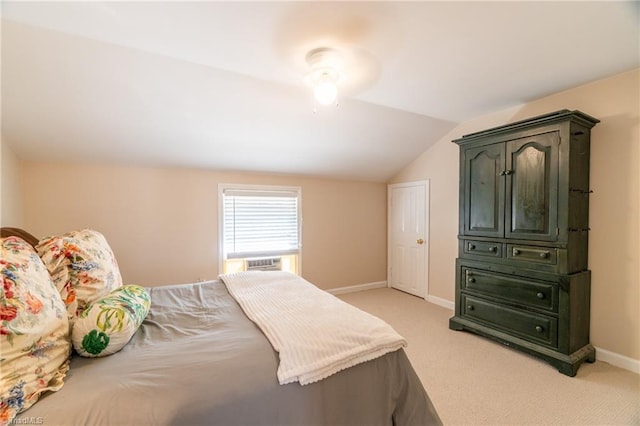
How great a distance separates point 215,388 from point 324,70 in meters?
1.96

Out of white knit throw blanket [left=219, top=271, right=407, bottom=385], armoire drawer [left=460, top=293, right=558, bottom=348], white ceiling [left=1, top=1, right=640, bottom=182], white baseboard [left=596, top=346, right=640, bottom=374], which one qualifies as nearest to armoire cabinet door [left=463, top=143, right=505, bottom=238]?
white ceiling [left=1, top=1, right=640, bottom=182]

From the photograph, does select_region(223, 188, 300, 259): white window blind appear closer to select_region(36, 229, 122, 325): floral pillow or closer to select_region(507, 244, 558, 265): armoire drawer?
select_region(36, 229, 122, 325): floral pillow

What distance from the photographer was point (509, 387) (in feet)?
6.79

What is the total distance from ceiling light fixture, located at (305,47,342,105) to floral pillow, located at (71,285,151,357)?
5.71 feet

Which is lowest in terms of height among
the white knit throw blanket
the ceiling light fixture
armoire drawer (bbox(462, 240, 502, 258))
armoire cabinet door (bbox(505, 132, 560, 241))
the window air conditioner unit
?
the window air conditioner unit

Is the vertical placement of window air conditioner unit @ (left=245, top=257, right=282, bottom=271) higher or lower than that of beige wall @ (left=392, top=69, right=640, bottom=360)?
lower

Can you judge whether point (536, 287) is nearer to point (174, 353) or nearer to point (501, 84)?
point (501, 84)

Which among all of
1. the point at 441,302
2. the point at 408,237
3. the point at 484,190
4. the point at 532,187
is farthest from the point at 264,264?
the point at 532,187

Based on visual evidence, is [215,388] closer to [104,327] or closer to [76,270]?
[104,327]

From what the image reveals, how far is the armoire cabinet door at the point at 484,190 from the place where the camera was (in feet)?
8.80

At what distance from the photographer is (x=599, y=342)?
2.44m

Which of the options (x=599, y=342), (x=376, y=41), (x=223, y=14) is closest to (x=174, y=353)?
(x=223, y=14)

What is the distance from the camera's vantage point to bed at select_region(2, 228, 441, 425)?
0.92 metres

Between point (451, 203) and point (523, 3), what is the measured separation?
102 inches
